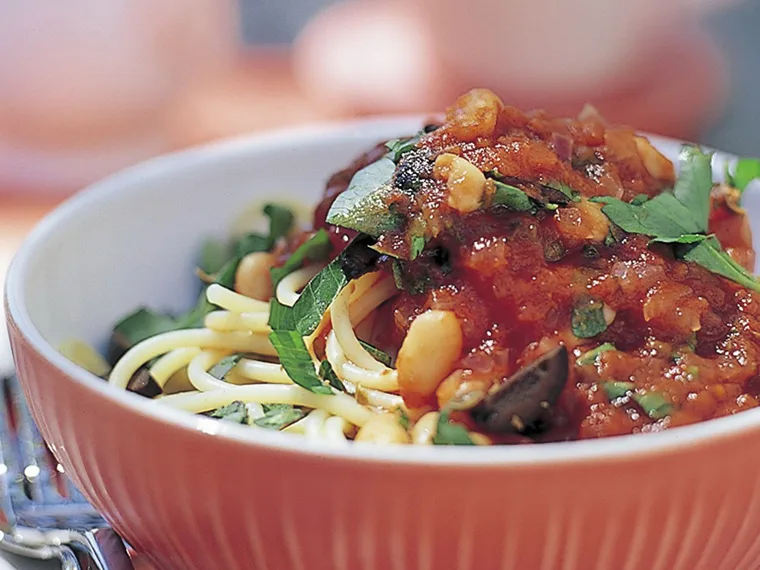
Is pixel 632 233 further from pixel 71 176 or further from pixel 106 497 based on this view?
pixel 71 176

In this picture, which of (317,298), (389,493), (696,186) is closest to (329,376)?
(317,298)

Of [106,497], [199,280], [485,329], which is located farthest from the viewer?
[199,280]

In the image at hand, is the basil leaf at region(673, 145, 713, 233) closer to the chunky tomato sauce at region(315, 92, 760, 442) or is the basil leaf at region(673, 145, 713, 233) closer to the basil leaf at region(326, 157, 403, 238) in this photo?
the chunky tomato sauce at region(315, 92, 760, 442)

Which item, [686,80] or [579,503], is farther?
[686,80]

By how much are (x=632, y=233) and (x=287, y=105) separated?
504 cm

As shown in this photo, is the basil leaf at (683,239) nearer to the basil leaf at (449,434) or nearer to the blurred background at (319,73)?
the basil leaf at (449,434)

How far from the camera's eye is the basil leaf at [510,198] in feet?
8.41

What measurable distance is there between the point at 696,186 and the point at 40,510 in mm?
2027

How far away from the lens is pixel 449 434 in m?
2.10

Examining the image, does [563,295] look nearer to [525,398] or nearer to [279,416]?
[525,398]

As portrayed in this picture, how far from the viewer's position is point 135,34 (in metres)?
6.83

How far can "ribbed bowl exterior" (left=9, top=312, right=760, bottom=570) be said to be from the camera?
1.82 metres

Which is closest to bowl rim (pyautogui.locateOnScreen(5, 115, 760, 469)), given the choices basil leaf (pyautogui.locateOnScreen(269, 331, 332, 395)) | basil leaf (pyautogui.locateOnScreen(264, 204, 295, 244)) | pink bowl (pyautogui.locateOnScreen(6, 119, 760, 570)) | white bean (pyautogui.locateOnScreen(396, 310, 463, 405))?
pink bowl (pyautogui.locateOnScreen(6, 119, 760, 570))

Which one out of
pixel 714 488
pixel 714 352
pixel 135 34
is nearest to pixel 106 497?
pixel 714 488
